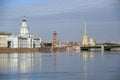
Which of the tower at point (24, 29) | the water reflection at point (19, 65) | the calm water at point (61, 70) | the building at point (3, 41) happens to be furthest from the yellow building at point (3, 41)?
the calm water at point (61, 70)

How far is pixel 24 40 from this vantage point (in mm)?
84188

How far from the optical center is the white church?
8038 cm

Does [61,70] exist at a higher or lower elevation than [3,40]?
lower

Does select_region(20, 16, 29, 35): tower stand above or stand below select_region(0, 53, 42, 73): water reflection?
above

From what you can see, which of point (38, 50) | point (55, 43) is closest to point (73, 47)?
point (55, 43)

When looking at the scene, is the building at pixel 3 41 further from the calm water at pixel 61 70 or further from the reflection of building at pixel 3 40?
the calm water at pixel 61 70

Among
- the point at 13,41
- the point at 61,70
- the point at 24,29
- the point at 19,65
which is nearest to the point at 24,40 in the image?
the point at 13,41

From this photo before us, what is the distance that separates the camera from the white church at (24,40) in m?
80.4

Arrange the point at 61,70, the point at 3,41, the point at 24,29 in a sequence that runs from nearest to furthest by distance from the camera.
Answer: the point at 61,70, the point at 3,41, the point at 24,29

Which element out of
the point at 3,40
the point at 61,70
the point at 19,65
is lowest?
the point at 61,70

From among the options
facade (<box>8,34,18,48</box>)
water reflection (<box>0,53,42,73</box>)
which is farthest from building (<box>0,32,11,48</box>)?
water reflection (<box>0,53,42,73</box>)

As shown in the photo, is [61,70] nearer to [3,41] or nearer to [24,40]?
[3,41]

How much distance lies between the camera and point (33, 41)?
86.2 m

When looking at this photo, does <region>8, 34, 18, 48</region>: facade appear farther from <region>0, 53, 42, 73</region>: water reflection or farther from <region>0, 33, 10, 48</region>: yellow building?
<region>0, 53, 42, 73</region>: water reflection
